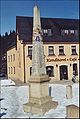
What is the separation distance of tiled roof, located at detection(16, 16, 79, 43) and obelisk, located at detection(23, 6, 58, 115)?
15.7 metres

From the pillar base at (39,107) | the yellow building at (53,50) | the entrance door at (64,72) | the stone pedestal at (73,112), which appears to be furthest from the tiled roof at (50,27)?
the stone pedestal at (73,112)

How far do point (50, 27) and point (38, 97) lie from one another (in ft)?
68.0

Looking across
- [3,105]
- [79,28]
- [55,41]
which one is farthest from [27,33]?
[3,105]

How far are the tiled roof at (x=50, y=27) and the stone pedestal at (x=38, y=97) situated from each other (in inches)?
653

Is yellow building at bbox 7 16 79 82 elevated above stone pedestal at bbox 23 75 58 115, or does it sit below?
above

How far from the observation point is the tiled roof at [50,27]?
94.5 ft

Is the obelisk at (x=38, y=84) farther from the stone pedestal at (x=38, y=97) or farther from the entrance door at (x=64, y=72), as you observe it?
the entrance door at (x=64, y=72)

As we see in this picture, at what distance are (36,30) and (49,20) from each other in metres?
21.1

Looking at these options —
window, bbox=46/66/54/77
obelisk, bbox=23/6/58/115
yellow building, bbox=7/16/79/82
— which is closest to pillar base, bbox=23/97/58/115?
obelisk, bbox=23/6/58/115

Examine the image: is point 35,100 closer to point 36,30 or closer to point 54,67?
point 36,30

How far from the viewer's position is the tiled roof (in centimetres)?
2880

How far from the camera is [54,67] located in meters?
29.1

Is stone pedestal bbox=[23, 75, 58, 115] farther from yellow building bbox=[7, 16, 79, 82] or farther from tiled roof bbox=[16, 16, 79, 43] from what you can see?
tiled roof bbox=[16, 16, 79, 43]

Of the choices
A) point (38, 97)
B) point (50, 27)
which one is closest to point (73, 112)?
point (38, 97)
